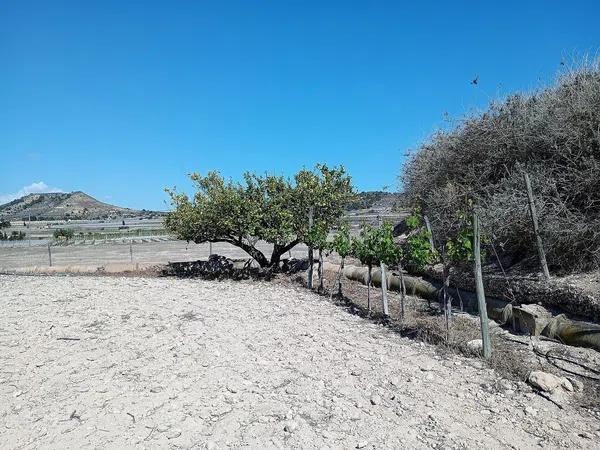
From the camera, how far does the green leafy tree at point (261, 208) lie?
1377 cm

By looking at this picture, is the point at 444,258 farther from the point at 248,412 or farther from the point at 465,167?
the point at 465,167

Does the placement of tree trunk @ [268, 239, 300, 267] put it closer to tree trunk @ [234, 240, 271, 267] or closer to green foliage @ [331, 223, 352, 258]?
tree trunk @ [234, 240, 271, 267]

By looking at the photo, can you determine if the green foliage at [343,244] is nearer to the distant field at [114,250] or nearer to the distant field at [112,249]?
the distant field at [112,249]

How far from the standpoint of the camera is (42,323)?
7.95m

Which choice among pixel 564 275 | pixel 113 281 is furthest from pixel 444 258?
pixel 113 281

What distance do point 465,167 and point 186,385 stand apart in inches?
426

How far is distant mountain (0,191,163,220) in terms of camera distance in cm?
7681

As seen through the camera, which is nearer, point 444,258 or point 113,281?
point 444,258

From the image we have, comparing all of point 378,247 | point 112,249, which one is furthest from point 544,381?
point 112,249

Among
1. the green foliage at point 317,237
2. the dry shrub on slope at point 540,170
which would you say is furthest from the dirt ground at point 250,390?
the dry shrub on slope at point 540,170

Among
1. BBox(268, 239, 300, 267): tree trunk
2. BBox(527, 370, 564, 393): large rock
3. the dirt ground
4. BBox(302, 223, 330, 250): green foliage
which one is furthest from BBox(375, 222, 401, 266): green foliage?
BBox(268, 239, 300, 267): tree trunk

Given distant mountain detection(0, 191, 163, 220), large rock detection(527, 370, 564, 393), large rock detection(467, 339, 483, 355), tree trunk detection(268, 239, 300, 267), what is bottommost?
large rock detection(527, 370, 564, 393)

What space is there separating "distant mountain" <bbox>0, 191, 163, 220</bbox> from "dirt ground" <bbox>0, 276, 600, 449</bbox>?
71773 millimetres

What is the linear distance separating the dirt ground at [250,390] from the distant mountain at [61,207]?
2826 inches
